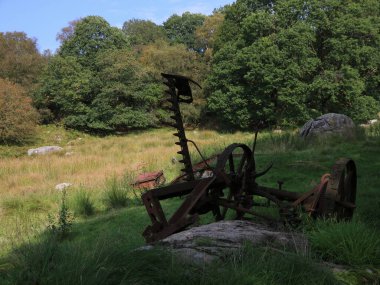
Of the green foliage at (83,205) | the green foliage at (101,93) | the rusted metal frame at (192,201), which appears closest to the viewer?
the rusted metal frame at (192,201)

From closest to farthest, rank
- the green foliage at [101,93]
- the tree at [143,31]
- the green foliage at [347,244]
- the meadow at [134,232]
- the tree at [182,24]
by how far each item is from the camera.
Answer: the meadow at [134,232]
the green foliage at [347,244]
the green foliage at [101,93]
the tree at [143,31]
the tree at [182,24]

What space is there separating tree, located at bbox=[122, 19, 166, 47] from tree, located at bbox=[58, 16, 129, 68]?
15.0m

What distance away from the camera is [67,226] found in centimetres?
712

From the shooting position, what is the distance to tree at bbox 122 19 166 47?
60.2m

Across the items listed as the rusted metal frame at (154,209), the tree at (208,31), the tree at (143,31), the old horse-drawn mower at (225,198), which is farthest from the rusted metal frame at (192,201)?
the tree at (143,31)

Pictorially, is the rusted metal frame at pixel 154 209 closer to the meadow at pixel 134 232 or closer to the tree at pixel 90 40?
the meadow at pixel 134 232

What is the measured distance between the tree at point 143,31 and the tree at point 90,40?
15.0m

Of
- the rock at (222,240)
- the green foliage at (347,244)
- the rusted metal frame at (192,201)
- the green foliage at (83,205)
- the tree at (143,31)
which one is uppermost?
the tree at (143,31)

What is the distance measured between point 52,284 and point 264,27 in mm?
32911

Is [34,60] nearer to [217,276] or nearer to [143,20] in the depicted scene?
[143,20]

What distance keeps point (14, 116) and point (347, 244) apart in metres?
31.4

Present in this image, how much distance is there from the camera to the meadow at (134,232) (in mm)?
2520

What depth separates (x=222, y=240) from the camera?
3.30 metres

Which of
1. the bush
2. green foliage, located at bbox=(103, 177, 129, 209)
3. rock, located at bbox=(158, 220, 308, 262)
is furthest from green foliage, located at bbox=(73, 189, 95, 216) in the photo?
the bush
